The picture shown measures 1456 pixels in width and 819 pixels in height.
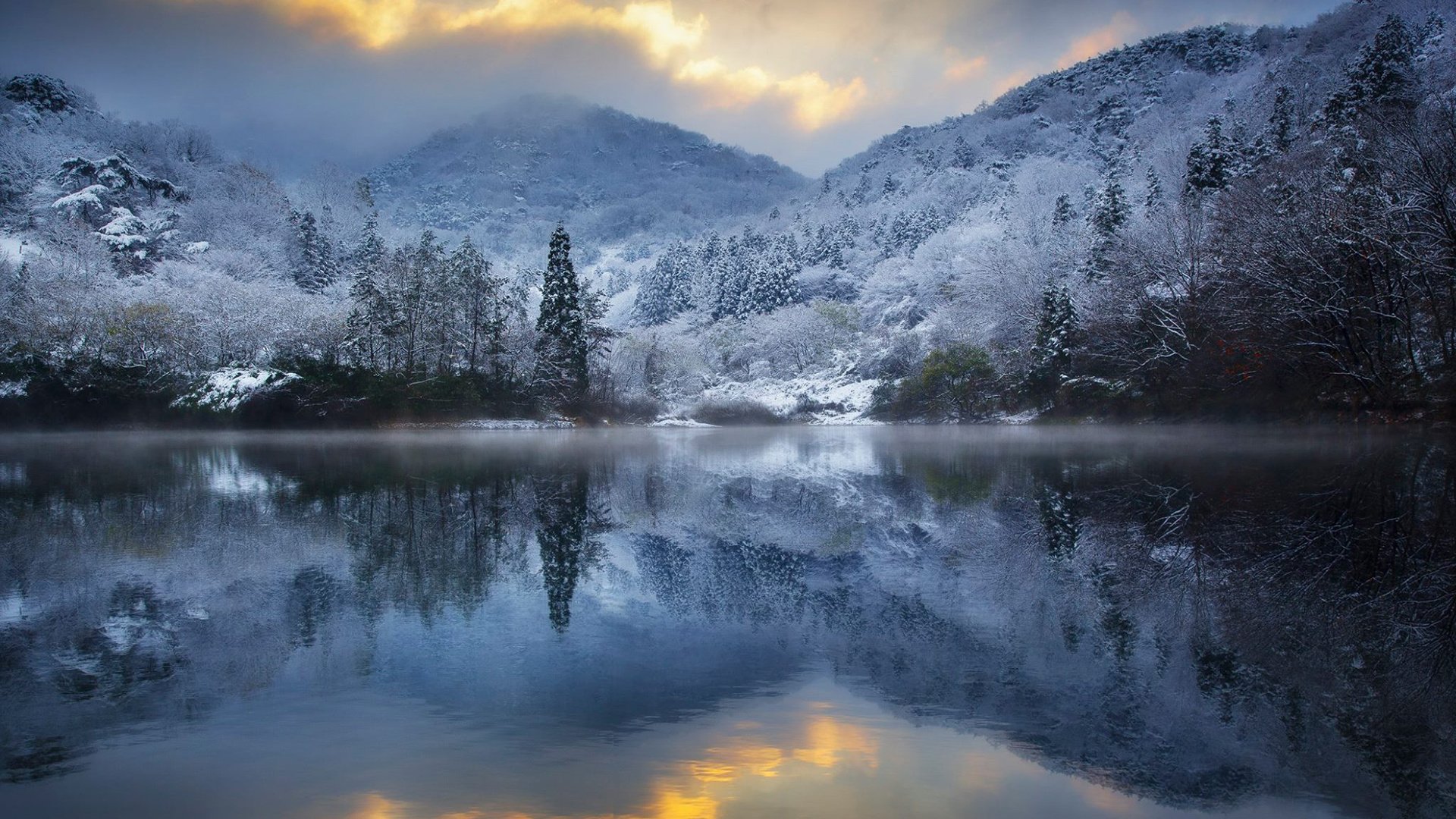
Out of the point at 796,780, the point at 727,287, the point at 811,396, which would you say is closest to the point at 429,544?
the point at 796,780

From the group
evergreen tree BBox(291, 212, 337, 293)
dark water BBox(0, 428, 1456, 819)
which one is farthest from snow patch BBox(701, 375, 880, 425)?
dark water BBox(0, 428, 1456, 819)

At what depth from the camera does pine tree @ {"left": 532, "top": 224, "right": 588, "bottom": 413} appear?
38.6 meters

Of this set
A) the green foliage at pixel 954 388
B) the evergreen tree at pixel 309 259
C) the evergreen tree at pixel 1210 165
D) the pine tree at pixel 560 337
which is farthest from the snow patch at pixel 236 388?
the evergreen tree at pixel 1210 165

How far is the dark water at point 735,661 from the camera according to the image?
2.72 metres

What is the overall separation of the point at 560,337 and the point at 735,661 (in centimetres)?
3608

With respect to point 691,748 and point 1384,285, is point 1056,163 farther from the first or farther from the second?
point 691,748

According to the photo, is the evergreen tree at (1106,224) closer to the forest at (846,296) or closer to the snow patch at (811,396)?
the forest at (846,296)

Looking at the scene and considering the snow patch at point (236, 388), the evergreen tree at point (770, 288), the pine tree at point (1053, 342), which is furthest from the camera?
the evergreen tree at point (770, 288)

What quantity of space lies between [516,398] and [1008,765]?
3812cm

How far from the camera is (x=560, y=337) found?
127ft

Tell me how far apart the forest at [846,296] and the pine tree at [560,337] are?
0.15 metres

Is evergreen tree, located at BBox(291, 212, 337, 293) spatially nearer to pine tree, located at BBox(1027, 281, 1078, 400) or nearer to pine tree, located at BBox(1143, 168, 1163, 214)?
pine tree, located at BBox(1027, 281, 1078, 400)

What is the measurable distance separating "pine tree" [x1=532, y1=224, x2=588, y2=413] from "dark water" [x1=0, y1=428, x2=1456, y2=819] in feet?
96.8

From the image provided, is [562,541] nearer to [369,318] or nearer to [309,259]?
[369,318]
